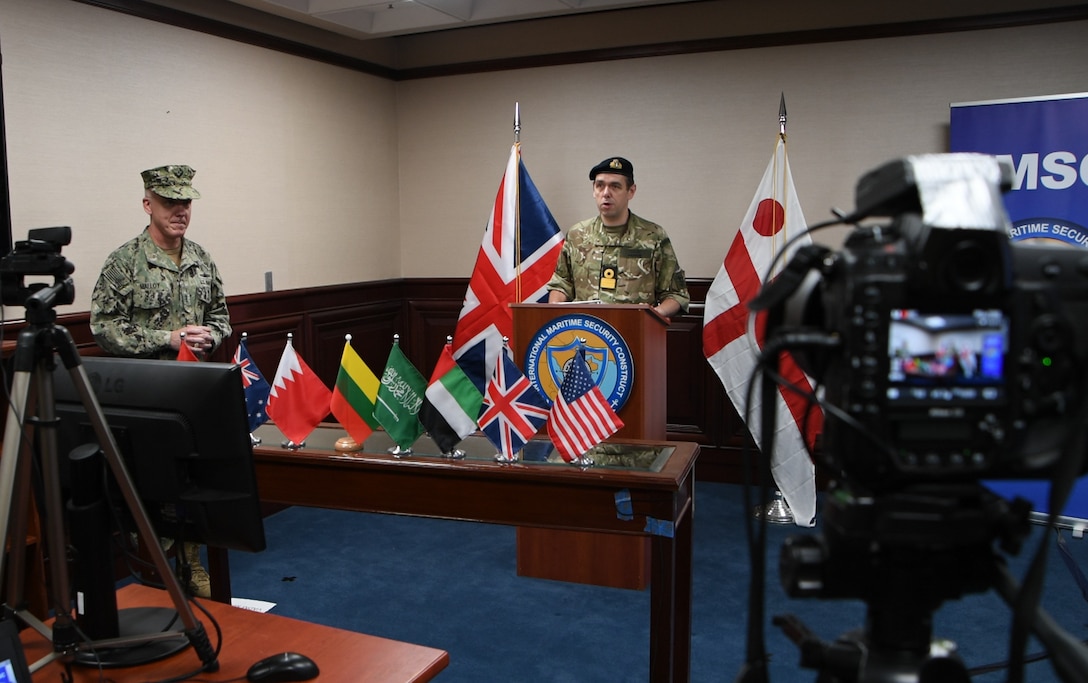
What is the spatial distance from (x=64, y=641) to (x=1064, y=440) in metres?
1.31

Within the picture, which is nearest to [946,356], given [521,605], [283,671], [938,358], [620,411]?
[938,358]

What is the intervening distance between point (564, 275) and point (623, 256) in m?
0.29

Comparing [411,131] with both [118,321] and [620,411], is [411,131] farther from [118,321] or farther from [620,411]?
[620,411]

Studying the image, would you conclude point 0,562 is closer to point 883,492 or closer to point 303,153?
point 883,492

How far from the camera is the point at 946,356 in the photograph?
29.8 inches

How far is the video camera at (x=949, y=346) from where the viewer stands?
0.75 meters

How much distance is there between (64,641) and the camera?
128 cm

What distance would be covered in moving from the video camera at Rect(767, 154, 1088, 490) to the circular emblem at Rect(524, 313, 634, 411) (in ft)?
7.31

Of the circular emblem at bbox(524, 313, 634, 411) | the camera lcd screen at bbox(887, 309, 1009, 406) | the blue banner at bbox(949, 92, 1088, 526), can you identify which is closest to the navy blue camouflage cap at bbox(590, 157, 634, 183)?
the circular emblem at bbox(524, 313, 634, 411)

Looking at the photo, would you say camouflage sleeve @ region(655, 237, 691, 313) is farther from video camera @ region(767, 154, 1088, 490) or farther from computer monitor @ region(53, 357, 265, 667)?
video camera @ region(767, 154, 1088, 490)

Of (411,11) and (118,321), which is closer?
(118,321)

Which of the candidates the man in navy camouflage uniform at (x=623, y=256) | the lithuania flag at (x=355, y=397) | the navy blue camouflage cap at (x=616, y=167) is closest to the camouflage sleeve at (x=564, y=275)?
the man in navy camouflage uniform at (x=623, y=256)

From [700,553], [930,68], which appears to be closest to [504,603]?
[700,553]

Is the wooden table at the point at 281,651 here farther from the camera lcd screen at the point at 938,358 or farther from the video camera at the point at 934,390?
the camera lcd screen at the point at 938,358
